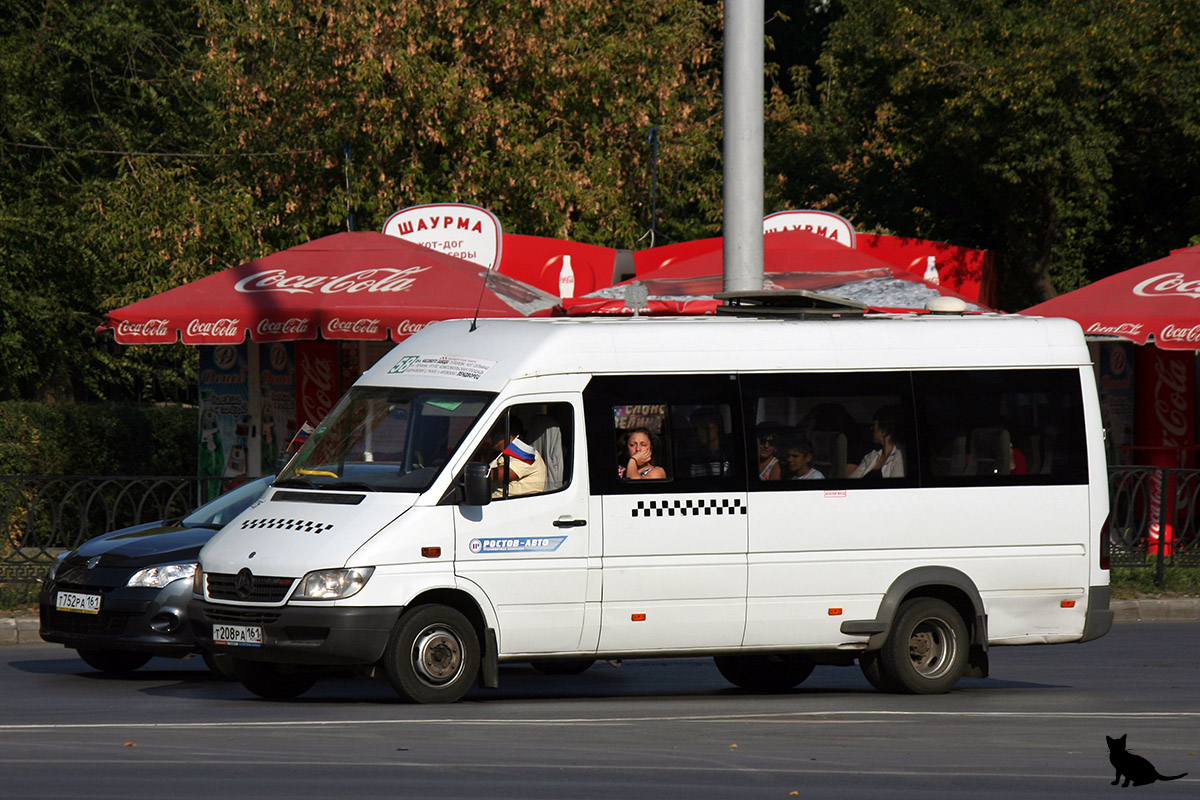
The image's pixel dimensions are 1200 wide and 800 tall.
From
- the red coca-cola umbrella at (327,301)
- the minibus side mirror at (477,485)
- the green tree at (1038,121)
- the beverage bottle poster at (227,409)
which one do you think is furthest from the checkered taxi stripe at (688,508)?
the green tree at (1038,121)

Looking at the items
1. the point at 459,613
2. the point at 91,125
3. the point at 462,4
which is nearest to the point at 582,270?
the point at 462,4

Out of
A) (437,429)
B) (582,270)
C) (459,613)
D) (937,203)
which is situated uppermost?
(937,203)

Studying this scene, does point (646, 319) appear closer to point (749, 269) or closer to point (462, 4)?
point (749, 269)

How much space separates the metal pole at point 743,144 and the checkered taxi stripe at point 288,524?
5.90 meters

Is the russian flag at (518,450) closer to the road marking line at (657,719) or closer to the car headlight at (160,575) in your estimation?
the road marking line at (657,719)

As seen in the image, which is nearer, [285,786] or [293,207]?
[285,786]

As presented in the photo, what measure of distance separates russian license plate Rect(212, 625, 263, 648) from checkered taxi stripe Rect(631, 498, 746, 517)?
229 centimetres

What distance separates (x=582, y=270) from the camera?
78.6 feet

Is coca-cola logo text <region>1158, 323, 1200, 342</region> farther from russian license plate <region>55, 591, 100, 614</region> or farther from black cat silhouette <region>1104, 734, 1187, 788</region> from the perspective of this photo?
russian license plate <region>55, 591, 100, 614</region>

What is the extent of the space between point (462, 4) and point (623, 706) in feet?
56.4

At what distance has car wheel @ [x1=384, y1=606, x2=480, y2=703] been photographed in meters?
10.0

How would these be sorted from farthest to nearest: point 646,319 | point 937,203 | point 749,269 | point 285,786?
1. point 937,203
2. point 749,269
3. point 646,319
4. point 285,786

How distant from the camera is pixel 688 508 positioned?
34.9 ft

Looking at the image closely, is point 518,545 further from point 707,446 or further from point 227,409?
point 227,409
